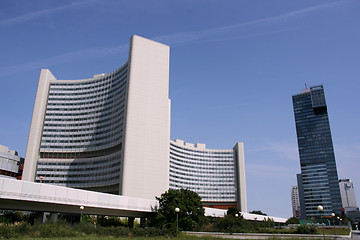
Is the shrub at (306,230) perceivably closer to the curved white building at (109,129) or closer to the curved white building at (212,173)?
the curved white building at (109,129)

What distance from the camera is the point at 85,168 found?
362 ft

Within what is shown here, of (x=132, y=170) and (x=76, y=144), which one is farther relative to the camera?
(x=76, y=144)

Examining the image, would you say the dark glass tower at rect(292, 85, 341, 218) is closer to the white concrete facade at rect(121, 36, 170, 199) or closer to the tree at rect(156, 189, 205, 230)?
the white concrete facade at rect(121, 36, 170, 199)

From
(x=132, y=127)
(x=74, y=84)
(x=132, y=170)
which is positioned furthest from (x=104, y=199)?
(x=74, y=84)

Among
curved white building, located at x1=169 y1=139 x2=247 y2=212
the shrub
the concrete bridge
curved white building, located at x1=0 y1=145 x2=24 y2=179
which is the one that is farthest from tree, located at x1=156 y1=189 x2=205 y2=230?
curved white building, located at x1=169 y1=139 x2=247 y2=212

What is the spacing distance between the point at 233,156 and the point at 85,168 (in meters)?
87.8

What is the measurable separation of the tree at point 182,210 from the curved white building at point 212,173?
92.6m

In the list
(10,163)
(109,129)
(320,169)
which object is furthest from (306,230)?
(320,169)

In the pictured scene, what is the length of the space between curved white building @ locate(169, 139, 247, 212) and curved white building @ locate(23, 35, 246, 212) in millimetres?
41013

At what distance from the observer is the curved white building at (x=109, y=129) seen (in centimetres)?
9456

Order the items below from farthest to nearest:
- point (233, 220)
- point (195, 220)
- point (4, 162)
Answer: point (4, 162), point (195, 220), point (233, 220)

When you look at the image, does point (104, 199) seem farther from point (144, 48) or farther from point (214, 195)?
point (214, 195)

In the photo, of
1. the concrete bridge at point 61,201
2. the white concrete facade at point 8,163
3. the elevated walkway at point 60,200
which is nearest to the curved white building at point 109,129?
the white concrete facade at point 8,163

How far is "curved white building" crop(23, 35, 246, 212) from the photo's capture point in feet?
310
